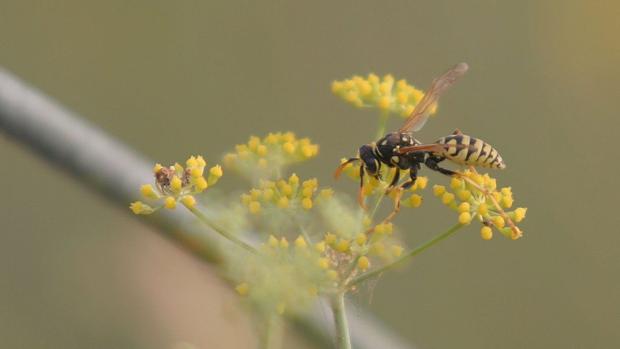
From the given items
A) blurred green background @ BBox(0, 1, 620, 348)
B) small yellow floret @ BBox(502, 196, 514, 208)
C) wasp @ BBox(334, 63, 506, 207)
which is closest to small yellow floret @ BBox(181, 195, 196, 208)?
wasp @ BBox(334, 63, 506, 207)

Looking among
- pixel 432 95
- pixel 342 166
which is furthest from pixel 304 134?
pixel 342 166

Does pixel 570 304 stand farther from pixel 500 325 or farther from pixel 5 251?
pixel 5 251

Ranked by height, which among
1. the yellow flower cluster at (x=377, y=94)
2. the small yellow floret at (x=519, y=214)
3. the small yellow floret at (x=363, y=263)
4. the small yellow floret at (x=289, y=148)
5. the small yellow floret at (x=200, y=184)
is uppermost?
the yellow flower cluster at (x=377, y=94)

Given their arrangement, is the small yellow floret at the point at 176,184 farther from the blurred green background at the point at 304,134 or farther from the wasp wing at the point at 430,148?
the blurred green background at the point at 304,134

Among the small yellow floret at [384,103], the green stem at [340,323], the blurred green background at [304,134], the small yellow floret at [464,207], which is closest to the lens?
the green stem at [340,323]

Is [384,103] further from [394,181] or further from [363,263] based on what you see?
[363,263]

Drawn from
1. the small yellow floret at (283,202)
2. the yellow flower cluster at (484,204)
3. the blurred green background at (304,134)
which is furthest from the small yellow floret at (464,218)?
the blurred green background at (304,134)
